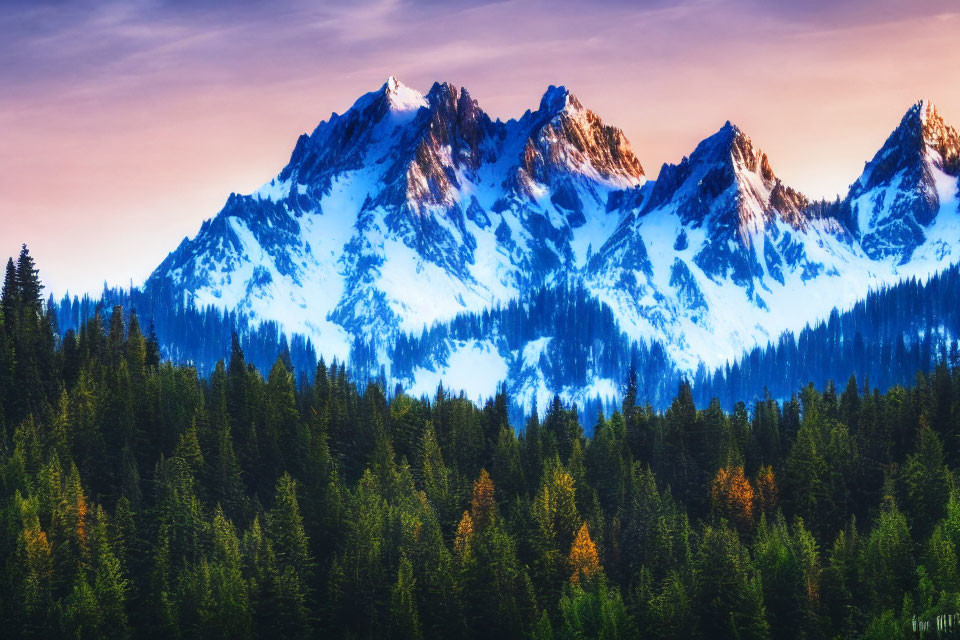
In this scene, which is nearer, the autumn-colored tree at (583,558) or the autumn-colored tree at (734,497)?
the autumn-colored tree at (583,558)

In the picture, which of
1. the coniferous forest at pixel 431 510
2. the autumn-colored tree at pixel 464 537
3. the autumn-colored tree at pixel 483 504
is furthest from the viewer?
the autumn-colored tree at pixel 483 504

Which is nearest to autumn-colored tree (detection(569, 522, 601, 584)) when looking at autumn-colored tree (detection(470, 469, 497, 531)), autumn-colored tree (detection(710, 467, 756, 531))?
autumn-colored tree (detection(470, 469, 497, 531))

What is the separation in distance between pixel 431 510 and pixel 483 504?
6953 mm

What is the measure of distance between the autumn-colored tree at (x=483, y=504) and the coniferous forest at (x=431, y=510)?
31 centimetres

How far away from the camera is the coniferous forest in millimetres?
120938

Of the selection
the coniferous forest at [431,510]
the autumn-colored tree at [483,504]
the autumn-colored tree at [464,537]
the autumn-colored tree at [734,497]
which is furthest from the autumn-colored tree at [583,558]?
the autumn-colored tree at [734,497]

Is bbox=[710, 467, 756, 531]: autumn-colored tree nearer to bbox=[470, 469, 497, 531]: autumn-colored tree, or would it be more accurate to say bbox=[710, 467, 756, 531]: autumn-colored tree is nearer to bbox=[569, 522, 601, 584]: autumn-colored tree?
bbox=[569, 522, 601, 584]: autumn-colored tree

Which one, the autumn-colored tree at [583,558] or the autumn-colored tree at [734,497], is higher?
the autumn-colored tree at [734,497]

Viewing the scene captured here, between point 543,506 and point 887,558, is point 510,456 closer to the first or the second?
point 543,506

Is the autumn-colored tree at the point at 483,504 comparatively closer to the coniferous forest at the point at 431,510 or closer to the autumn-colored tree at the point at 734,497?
the coniferous forest at the point at 431,510

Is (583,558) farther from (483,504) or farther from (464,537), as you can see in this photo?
(483,504)

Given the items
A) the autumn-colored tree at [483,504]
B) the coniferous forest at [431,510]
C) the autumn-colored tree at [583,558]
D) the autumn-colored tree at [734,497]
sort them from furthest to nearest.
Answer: the autumn-colored tree at [734,497] → the autumn-colored tree at [483,504] → the autumn-colored tree at [583,558] → the coniferous forest at [431,510]

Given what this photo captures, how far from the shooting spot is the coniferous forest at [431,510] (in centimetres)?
12094

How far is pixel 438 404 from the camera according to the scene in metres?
180
